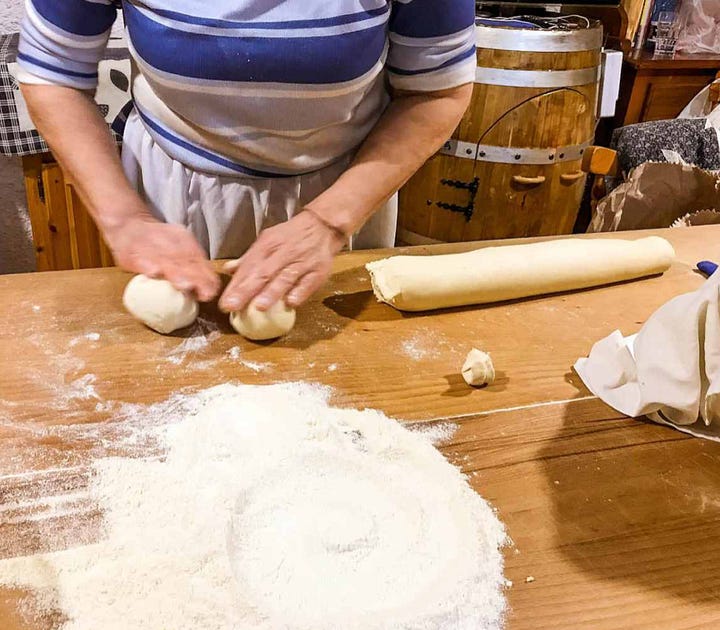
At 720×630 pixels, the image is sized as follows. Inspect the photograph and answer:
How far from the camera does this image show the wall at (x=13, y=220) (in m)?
1.99

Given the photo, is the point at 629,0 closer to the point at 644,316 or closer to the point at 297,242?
the point at 644,316

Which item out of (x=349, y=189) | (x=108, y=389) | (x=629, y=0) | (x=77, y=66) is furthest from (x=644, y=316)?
(x=629, y=0)

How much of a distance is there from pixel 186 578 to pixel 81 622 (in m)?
0.09

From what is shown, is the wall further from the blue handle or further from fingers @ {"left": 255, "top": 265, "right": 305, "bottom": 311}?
the blue handle

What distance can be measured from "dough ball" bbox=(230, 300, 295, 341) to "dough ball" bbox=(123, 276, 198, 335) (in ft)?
0.23

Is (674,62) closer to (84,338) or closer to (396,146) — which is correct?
(396,146)

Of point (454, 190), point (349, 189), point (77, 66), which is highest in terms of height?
point (77, 66)

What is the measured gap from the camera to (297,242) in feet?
3.13

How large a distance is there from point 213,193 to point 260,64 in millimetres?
250

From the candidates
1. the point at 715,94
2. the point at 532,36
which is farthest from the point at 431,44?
the point at 715,94

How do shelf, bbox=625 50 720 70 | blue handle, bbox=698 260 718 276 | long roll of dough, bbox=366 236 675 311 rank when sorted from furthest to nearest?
shelf, bbox=625 50 720 70 < blue handle, bbox=698 260 718 276 < long roll of dough, bbox=366 236 675 311

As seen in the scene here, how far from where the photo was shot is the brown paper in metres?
1.86

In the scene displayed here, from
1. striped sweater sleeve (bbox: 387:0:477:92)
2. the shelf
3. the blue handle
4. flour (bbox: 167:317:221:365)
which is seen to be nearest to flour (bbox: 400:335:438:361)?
flour (bbox: 167:317:221:365)

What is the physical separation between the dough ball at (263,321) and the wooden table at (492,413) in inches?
0.8
